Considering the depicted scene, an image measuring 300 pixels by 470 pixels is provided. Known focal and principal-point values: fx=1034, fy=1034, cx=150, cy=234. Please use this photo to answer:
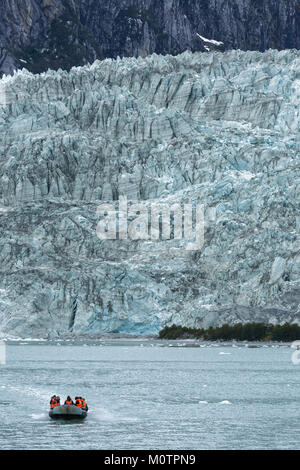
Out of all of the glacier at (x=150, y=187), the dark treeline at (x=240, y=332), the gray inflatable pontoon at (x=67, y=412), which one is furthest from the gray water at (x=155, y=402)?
the glacier at (x=150, y=187)

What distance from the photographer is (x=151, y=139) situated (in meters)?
137

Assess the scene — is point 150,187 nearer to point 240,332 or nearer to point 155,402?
point 240,332

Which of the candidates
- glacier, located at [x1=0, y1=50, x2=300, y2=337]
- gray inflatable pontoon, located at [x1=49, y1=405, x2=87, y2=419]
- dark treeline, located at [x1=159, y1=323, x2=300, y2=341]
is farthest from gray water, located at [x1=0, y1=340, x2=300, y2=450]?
glacier, located at [x1=0, y1=50, x2=300, y2=337]

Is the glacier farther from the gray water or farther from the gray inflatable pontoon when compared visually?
the gray inflatable pontoon

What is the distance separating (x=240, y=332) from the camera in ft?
358

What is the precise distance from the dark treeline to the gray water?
1558 centimetres

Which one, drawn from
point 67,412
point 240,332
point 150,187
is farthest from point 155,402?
point 150,187

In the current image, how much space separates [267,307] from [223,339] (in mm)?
5972

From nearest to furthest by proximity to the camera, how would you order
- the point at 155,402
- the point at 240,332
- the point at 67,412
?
the point at 67,412 → the point at 155,402 → the point at 240,332

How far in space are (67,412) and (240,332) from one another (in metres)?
66.1

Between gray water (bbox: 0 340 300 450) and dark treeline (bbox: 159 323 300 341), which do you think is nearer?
gray water (bbox: 0 340 300 450)

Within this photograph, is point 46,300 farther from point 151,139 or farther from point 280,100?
point 280,100

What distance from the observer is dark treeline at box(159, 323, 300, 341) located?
4152 inches
